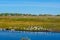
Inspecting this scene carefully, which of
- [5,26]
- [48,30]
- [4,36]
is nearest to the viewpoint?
[4,36]

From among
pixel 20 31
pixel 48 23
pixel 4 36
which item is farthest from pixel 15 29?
pixel 48 23

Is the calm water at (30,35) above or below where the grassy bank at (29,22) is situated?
below

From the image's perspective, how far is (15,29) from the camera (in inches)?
657

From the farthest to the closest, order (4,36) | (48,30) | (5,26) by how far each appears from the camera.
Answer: (5,26), (48,30), (4,36)

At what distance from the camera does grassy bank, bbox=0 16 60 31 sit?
17.1 meters

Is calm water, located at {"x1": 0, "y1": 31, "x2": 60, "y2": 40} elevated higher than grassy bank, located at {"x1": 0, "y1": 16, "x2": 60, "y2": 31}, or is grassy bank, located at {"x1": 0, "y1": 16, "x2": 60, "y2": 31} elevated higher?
grassy bank, located at {"x1": 0, "y1": 16, "x2": 60, "y2": 31}

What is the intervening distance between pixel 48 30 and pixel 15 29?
250cm

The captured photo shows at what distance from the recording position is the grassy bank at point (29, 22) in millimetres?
17081

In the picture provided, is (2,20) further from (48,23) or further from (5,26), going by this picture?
(48,23)

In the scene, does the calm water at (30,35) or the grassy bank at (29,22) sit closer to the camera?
the calm water at (30,35)

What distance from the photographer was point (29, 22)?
17.6 meters

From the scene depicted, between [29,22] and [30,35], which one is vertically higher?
[29,22]

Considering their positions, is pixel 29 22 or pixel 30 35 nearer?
pixel 30 35

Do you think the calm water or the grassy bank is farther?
the grassy bank
